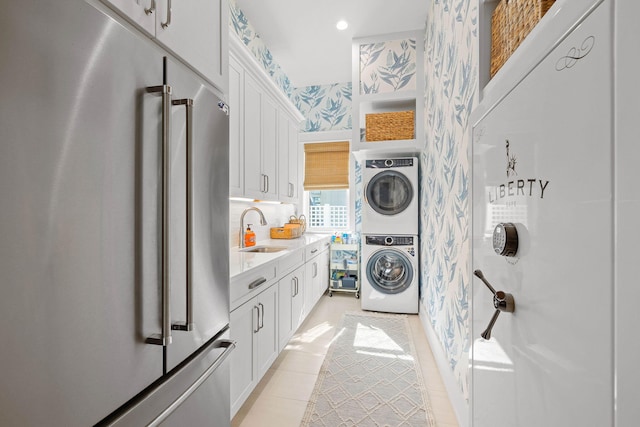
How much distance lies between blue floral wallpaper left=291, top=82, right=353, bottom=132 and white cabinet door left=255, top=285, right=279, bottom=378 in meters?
3.11

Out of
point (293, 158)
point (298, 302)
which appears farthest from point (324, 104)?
point (298, 302)

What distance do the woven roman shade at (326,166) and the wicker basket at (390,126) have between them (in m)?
1.14

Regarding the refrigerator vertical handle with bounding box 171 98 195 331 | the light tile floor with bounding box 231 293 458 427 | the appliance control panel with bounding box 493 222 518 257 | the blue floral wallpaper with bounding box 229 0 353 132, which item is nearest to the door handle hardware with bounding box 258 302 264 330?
the light tile floor with bounding box 231 293 458 427

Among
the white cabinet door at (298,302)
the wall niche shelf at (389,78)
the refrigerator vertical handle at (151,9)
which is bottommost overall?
the white cabinet door at (298,302)

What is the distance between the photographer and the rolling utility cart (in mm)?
4062

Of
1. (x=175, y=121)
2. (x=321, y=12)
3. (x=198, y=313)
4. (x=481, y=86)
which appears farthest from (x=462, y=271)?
(x=321, y=12)

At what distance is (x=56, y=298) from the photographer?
0.58m

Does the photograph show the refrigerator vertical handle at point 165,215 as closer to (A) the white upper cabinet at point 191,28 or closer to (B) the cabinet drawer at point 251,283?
(A) the white upper cabinet at point 191,28

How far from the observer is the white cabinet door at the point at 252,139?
2.41 metres

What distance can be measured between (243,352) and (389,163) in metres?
2.62

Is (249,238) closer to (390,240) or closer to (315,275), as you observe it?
(315,275)

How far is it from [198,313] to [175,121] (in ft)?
2.18

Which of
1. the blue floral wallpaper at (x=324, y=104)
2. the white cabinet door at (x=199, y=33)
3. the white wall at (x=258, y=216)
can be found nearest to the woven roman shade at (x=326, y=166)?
the blue floral wallpaper at (x=324, y=104)

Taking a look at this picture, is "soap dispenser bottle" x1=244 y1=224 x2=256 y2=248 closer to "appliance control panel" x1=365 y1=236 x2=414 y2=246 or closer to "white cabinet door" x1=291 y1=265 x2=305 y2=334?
"white cabinet door" x1=291 y1=265 x2=305 y2=334
